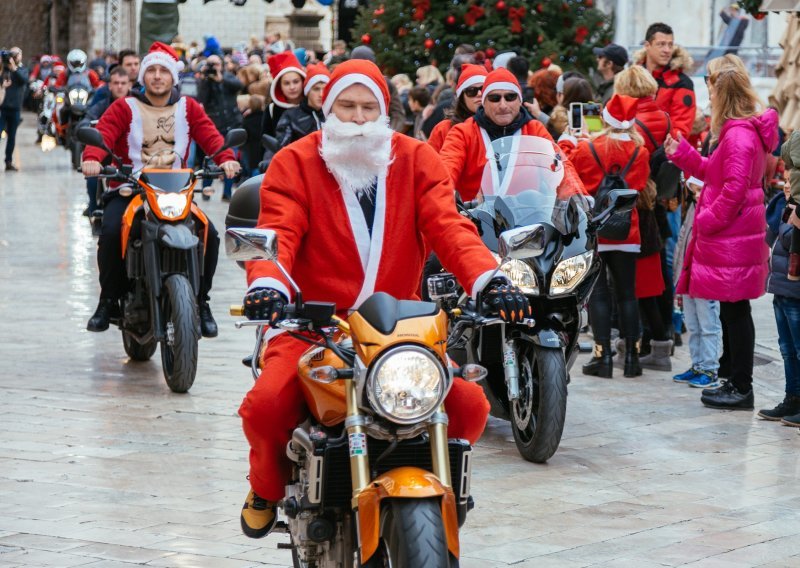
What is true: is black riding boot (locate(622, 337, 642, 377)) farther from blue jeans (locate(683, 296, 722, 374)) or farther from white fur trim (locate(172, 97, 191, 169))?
white fur trim (locate(172, 97, 191, 169))

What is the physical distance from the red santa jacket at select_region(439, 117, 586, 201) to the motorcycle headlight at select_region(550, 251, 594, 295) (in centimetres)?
89

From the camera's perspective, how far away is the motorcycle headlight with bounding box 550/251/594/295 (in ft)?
24.1

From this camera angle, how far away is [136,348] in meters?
9.59

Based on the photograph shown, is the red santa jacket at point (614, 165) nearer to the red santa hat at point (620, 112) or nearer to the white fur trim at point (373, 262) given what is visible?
the red santa hat at point (620, 112)

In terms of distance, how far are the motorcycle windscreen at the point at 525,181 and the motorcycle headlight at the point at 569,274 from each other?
0.50 ft

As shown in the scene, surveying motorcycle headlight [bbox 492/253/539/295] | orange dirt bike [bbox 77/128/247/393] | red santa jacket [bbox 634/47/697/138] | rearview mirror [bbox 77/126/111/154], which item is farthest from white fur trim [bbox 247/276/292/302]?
red santa jacket [bbox 634/47/697/138]

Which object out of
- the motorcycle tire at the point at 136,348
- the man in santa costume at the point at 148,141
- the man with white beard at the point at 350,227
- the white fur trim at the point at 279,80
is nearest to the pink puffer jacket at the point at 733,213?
the man in santa costume at the point at 148,141

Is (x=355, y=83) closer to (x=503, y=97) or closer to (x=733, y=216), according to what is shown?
(x=503, y=97)

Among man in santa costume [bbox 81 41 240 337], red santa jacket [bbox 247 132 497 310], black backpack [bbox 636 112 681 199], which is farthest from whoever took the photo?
black backpack [bbox 636 112 681 199]

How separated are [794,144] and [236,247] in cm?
417

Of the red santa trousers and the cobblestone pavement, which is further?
the cobblestone pavement

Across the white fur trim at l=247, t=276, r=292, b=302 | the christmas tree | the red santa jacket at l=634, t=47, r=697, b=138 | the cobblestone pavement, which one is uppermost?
the christmas tree

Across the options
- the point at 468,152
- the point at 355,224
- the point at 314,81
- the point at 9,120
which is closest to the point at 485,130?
the point at 468,152

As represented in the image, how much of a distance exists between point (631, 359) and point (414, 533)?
5.82 meters
